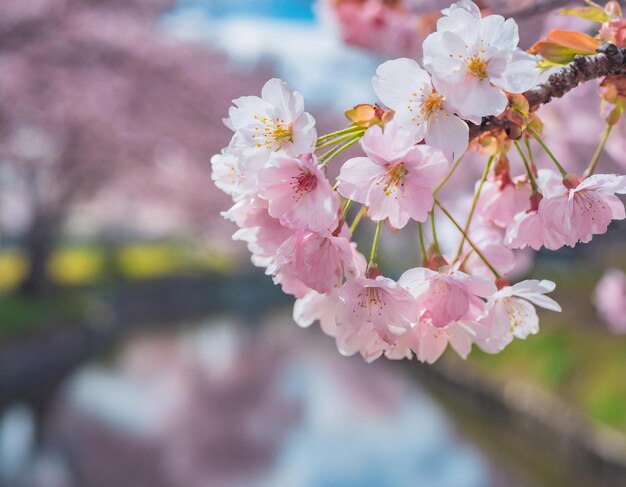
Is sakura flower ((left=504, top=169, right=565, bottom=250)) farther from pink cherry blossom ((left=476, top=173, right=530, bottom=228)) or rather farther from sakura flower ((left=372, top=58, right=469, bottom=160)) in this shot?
sakura flower ((left=372, top=58, right=469, bottom=160))

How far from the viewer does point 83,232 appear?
23453 millimetres

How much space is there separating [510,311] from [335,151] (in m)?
0.21

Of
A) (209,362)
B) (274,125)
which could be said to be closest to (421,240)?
(274,125)

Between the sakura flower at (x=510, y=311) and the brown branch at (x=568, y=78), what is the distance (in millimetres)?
142

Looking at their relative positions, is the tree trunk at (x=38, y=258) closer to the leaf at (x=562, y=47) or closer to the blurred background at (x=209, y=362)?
the blurred background at (x=209, y=362)

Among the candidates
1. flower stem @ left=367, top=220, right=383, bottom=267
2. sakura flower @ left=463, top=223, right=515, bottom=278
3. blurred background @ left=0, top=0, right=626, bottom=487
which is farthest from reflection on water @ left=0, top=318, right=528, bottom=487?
flower stem @ left=367, top=220, right=383, bottom=267

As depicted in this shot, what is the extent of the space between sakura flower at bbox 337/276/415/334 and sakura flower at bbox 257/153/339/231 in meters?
0.06

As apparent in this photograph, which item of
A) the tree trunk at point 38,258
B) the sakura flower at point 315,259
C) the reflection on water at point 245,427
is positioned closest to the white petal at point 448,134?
the sakura flower at point 315,259

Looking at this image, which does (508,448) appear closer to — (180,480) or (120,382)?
(180,480)

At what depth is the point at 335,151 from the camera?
2.01 feet

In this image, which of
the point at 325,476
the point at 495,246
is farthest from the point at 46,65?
the point at 495,246

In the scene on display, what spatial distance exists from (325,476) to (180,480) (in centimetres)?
111

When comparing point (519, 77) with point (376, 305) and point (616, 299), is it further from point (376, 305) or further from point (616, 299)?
point (616, 299)

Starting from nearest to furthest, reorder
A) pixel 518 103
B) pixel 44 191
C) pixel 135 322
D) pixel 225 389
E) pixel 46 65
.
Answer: pixel 518 103 < pixel 46 65 < pixel 225 389 < pixel 44 191 < pixel 135 322
